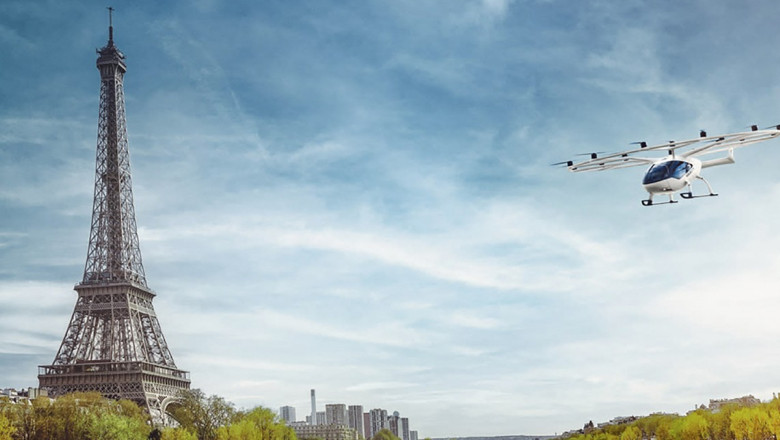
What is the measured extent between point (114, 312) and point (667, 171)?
3262 inches

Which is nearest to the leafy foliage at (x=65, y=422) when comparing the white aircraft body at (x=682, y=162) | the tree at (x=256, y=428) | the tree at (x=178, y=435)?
the tree at (x=178, y=435)

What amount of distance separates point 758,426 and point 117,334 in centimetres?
7737

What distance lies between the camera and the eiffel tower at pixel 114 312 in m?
98.4

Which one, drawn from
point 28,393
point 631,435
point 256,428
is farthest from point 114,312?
point 631,435

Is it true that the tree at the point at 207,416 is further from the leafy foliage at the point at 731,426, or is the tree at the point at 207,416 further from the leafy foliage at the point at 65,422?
the leafy foliage at the point at 731,426

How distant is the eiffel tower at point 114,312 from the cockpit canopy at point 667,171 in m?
77.6

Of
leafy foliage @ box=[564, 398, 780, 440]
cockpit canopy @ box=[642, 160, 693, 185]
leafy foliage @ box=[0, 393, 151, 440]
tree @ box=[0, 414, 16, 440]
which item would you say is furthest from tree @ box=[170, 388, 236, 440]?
cockpit canopy @ box=[642, 160, 693, 185]

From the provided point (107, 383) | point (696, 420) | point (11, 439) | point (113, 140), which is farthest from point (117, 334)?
point (696, 420)

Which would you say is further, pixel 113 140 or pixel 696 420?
pixel 113 140

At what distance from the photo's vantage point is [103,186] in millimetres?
109438

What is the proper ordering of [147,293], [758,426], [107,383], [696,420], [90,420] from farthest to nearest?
[147,293], [107,383], [696,420], [758,426], [90,420]

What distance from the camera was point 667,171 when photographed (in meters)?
36.9

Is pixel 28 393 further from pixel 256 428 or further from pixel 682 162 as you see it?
pixel 682 162

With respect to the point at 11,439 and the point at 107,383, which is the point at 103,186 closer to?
the point at 107,383
